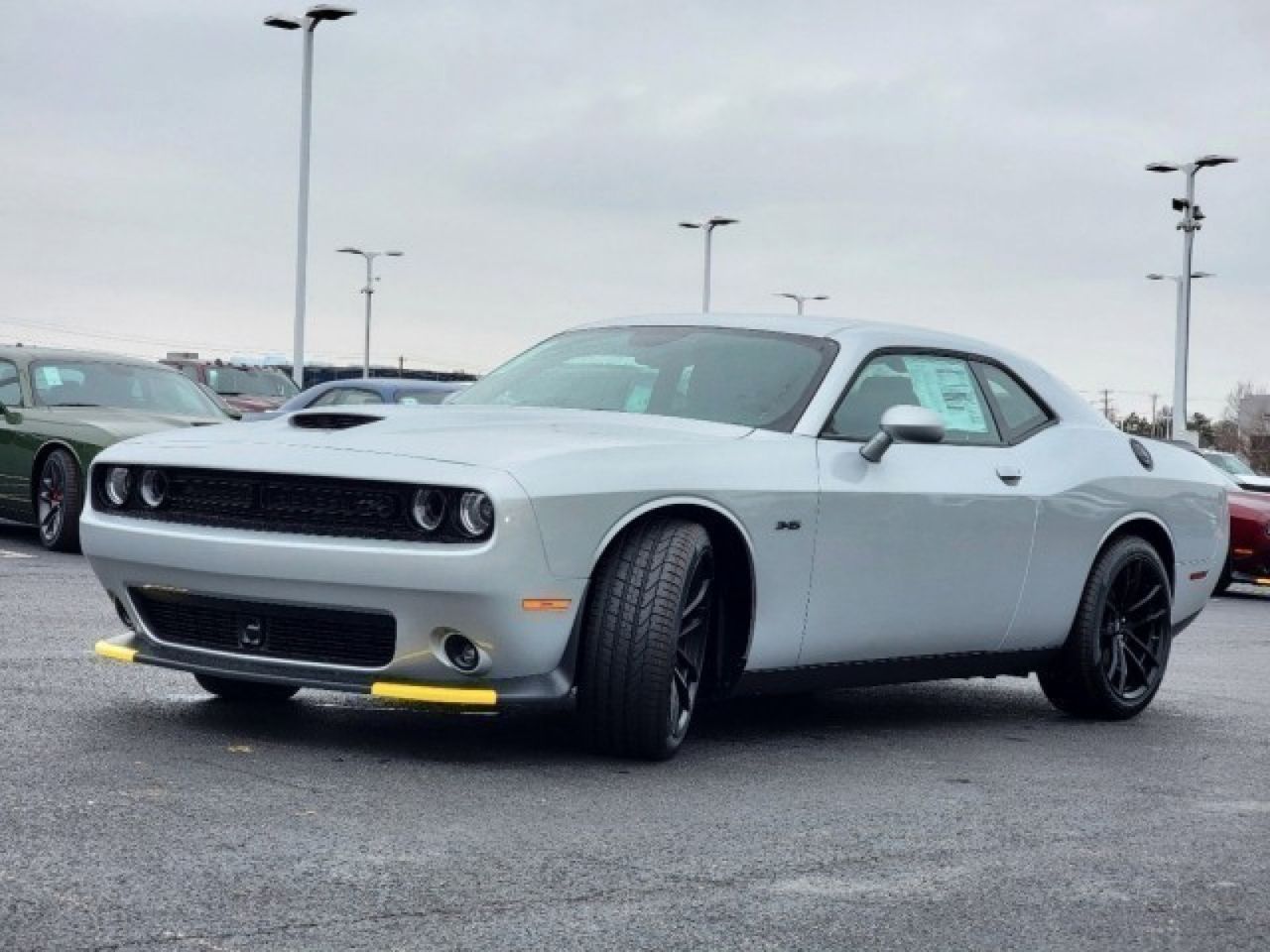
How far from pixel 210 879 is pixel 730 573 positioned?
8.10 feet

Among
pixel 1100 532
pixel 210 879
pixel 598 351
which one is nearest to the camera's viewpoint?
pixel 210 879

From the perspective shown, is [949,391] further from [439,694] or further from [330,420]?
[439,694]

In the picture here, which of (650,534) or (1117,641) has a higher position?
(650,534)

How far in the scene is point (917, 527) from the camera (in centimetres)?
713

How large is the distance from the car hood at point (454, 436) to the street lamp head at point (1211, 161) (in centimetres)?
3754

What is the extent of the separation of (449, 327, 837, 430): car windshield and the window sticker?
0.46 metres

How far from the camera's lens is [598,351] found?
298 inches

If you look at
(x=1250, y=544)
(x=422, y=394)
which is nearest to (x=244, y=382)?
(x=422, y=394)

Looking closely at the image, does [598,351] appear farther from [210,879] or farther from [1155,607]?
[210,879]

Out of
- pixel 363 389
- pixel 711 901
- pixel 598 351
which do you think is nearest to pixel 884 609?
pixel 598 351

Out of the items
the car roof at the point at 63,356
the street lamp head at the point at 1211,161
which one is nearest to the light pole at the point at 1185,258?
the street lamp head at the point at 1211,161

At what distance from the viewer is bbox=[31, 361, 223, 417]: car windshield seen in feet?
52.5

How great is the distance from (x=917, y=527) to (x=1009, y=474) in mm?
674

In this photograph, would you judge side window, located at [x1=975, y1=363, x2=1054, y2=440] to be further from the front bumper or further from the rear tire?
the rear tire
